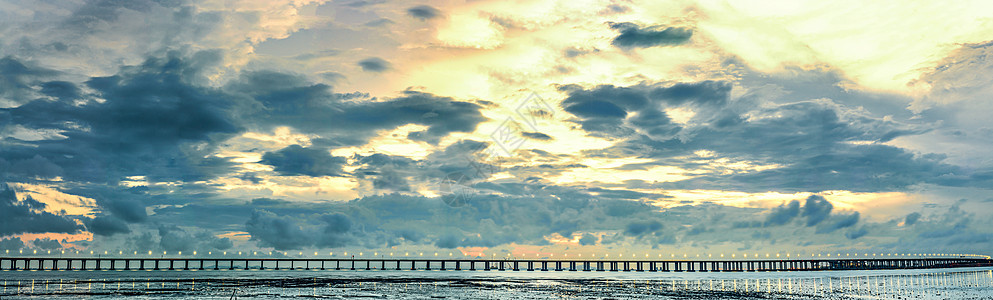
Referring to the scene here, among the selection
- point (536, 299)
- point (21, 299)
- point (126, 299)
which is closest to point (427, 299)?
point (536, 299)

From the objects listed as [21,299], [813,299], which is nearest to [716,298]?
[813,299]

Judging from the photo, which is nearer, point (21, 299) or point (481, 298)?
point (21, 299)

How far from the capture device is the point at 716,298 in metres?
80.9

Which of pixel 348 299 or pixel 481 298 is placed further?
pixel 481 298

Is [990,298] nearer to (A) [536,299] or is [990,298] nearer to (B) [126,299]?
(A) [536,299]

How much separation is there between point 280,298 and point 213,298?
775 centimetres

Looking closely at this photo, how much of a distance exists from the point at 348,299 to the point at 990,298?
248 feet

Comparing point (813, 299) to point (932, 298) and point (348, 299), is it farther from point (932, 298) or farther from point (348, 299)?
point (348, 299)

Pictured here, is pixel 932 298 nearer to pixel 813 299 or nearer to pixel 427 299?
pixel 813 299

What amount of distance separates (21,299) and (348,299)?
37488 mm

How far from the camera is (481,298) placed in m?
80.8

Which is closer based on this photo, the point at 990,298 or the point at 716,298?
the point at 990,298

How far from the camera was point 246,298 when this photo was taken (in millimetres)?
77750

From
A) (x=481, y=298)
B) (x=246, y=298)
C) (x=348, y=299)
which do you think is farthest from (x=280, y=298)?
(x=481, y=298)
